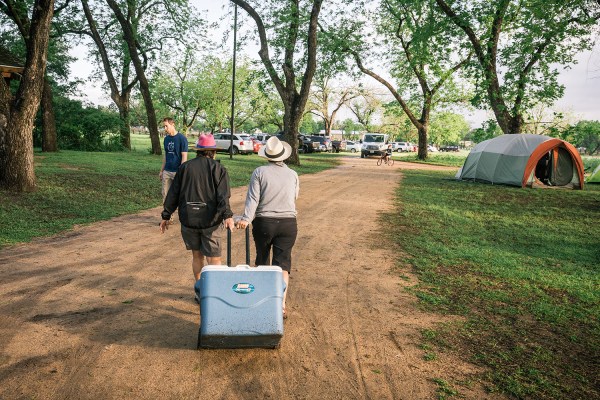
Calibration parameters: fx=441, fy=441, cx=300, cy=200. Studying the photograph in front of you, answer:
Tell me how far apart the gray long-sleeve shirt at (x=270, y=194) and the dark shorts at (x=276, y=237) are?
6cm

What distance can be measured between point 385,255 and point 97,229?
5.32m

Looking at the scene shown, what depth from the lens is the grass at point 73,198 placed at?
27.4 feet

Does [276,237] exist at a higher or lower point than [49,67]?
lower

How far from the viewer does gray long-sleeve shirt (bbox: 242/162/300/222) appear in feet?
13.8

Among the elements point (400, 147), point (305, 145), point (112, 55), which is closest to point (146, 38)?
point (112, 55)

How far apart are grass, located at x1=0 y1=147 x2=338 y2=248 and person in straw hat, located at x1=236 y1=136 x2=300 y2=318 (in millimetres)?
4977

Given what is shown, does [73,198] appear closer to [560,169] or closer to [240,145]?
[560,169]

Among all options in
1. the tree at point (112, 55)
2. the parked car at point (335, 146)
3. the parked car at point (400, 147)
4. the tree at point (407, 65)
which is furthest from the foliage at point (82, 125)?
the parked car at point (400, 147)

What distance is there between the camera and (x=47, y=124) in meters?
22.2

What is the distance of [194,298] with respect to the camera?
16.2 feet

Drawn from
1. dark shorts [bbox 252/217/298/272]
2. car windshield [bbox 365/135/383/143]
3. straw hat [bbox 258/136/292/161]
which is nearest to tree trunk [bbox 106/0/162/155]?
straw hat [bbox 258/136/292/161]

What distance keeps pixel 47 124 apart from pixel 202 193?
21.7 metres

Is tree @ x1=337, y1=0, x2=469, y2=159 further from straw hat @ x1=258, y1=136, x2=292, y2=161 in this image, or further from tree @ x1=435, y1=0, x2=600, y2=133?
straw hat @ x1=258, y1=136, x2=292, y2=161

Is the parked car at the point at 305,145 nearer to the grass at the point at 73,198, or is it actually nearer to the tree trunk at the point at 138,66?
the tree trunk at the point at 138,66
